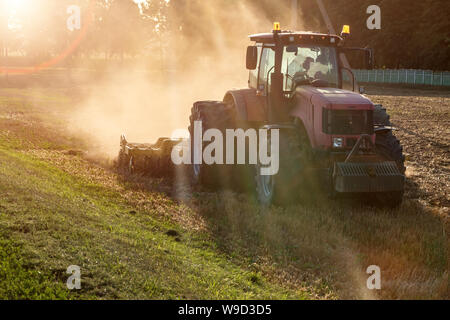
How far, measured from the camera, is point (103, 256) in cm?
640

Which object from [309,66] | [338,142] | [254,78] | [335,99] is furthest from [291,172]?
[254,78]

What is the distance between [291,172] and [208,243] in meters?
1.73

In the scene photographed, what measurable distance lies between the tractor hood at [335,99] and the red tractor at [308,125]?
0.01m

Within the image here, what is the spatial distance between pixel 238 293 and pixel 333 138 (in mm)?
3306

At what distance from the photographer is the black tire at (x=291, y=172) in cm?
830

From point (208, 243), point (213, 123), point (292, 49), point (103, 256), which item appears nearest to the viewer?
point (103, 256)

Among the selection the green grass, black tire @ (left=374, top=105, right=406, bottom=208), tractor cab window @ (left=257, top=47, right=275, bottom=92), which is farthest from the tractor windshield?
the green grass

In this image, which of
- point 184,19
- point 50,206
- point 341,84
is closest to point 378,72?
point 184,19

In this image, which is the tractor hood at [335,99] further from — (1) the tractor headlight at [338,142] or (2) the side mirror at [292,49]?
(2) the side mirror at [292,49]

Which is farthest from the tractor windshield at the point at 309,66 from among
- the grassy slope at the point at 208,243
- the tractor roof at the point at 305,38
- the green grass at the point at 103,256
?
the green grass at the point at 103,256

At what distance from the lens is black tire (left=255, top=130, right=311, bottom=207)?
27.2ft

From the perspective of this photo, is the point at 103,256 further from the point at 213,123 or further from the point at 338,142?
the point at 213,123
